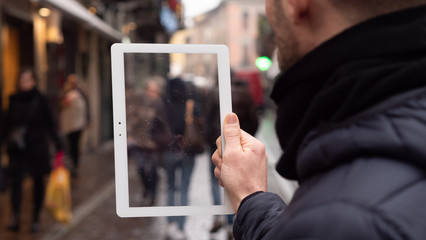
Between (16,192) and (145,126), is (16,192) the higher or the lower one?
the lower one

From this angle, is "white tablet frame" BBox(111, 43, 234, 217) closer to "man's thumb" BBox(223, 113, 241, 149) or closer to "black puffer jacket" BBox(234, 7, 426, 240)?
"man's thumb" BBox(223, 113, 241, 149)

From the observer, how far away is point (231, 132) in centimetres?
132

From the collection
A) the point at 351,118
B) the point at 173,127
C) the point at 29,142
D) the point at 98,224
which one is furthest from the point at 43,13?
the point at 351,118

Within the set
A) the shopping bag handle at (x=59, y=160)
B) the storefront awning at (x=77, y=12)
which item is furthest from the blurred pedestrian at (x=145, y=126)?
the storefront awning at (x=77, y=12)

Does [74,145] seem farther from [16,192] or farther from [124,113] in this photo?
[124,113]

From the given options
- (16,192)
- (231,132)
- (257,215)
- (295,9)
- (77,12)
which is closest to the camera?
(295,9)

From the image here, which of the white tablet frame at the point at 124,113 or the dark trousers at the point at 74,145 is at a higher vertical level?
the white tablet frame at the point at 124,113

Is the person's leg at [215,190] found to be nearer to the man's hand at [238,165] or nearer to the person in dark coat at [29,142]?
the man's hand at [238,165]

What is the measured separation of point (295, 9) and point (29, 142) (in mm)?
5847

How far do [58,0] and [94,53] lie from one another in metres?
7.95

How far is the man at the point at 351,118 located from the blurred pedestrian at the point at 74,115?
968cm

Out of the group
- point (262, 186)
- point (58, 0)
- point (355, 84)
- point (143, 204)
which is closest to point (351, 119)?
point (355, 84)

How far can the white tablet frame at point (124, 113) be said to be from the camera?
53.6 inches

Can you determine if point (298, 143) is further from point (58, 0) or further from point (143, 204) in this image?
point (58, 0)
